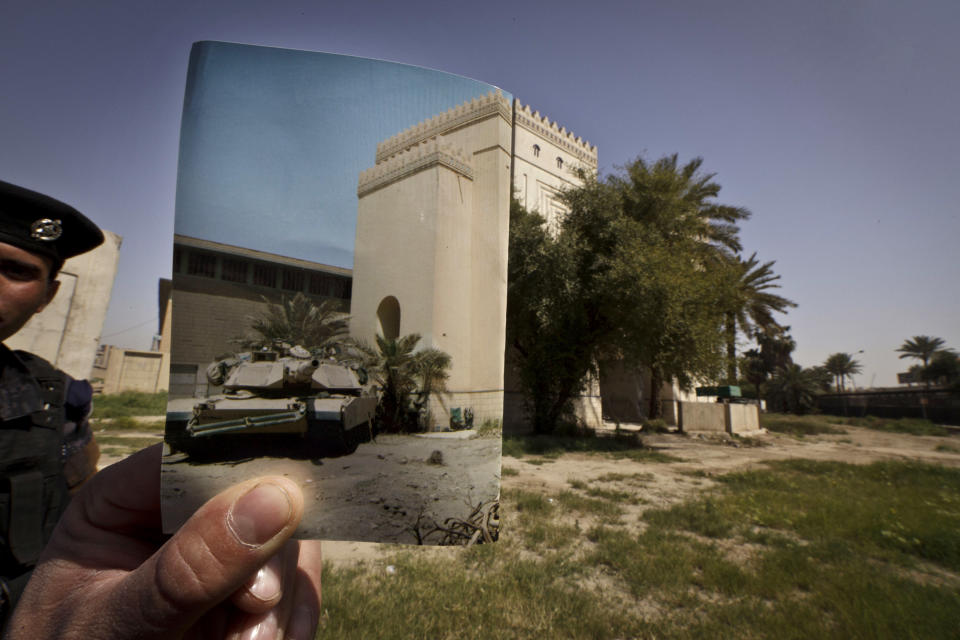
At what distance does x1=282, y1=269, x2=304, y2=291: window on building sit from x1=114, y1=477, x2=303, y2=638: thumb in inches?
17.4

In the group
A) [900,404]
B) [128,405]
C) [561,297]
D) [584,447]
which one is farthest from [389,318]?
[900,404]

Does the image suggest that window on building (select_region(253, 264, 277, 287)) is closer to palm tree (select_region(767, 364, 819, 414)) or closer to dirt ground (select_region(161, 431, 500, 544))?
dirt ground (select_region(161, 431, 500, 544))

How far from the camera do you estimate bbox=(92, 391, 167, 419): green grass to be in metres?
17.4

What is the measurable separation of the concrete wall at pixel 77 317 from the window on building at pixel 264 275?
12585mm

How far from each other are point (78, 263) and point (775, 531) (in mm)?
15497

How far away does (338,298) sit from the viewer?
1.08m

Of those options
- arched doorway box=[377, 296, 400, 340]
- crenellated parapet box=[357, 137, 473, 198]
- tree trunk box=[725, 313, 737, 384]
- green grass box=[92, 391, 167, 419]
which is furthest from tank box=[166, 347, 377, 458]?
green grass box=[92, 391, 167, 419]

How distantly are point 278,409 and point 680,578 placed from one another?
4.52m

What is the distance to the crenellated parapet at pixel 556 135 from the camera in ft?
70.8

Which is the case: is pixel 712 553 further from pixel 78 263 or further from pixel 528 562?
pixel 78 263

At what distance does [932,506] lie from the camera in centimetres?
675

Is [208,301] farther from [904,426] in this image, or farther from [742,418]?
[904,426]

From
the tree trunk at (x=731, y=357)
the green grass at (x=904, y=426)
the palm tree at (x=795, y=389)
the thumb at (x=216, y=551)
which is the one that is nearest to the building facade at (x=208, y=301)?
the thumb at (x=216, y=551)

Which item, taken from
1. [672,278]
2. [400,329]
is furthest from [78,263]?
[672,278]
